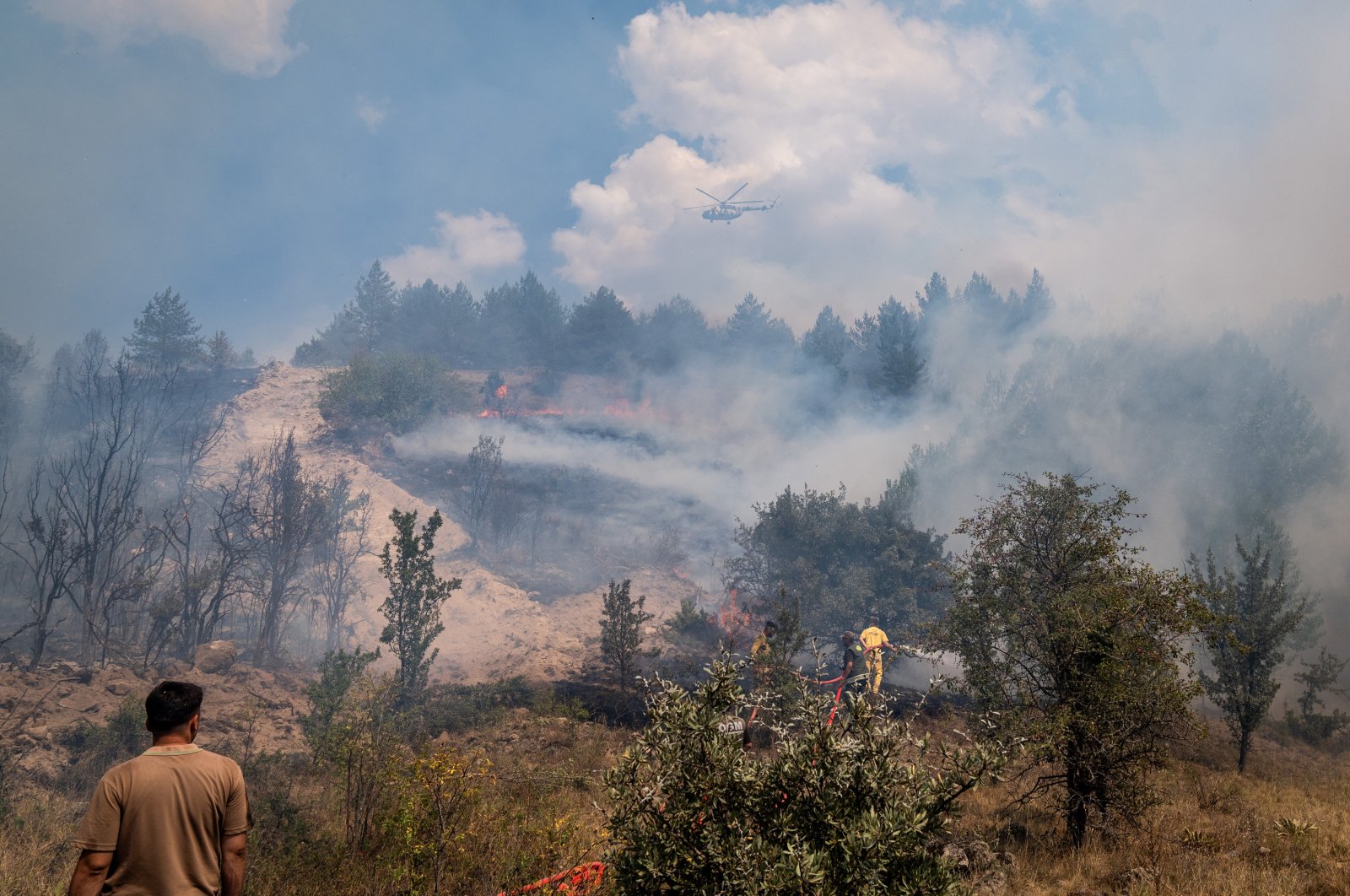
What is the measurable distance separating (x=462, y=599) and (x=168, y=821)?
1228 inches

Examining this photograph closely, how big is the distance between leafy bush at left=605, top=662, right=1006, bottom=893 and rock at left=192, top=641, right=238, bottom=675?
68.6 feet

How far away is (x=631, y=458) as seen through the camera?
52406 mm

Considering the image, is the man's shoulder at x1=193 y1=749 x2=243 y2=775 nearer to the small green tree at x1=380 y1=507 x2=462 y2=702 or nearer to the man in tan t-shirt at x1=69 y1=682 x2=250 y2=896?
the man in tan t-shirt at x1=69 y1=682 x2=250 y2=896

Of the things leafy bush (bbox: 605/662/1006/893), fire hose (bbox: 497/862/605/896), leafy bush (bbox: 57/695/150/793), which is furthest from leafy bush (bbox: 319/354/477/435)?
leafy bush (bbox: 605/662/1006/893)

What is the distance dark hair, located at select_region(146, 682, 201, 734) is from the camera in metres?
3.37

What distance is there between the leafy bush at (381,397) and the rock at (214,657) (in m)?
29.7

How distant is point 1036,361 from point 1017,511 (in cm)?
5907

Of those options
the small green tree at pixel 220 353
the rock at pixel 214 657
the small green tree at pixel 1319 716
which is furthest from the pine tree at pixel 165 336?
the small green tree at pixel 1319 716

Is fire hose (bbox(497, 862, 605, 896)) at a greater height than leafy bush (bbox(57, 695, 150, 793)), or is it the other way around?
fire hose (bbox(497, 862, 605, 896))

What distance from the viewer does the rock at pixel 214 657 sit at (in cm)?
1906

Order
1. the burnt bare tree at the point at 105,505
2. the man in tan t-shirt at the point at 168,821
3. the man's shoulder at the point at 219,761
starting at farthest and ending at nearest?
the burnt bare tree at the point at 105,505 → the man's shoulder at the point at 219,761 → the man in tan t-shirt at the point at 168,821

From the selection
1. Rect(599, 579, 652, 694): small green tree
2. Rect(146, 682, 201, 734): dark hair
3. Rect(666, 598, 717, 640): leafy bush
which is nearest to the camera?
Rect(146, 682, 201, 734): dark hair

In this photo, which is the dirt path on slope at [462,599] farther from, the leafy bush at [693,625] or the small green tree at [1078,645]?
the small green tree at [1078,645]

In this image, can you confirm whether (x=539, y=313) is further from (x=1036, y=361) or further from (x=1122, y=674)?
(x=1122, y=674)
